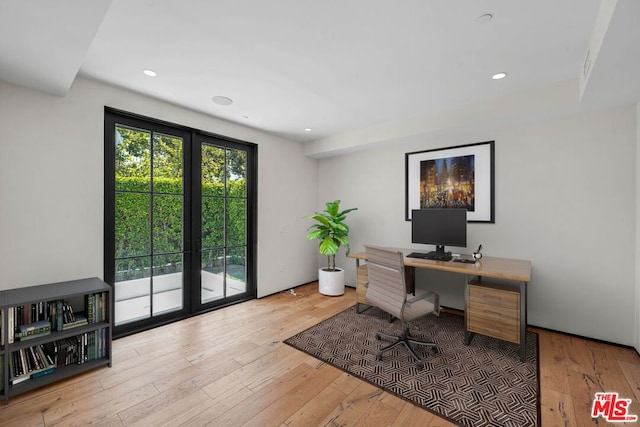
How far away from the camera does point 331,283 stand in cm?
441

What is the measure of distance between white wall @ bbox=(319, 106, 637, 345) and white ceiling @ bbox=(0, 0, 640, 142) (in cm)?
45

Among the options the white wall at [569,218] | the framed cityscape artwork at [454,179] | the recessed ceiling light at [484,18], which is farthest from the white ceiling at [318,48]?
the framed cityscape artwork at [454,179]

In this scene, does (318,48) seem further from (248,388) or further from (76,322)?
(76,322)

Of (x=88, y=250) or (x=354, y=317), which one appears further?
(x=354, y=317)

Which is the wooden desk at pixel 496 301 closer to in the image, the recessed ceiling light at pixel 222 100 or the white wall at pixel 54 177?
the recessed ceiling light at pixel 222 100

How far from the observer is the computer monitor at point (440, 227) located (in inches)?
126

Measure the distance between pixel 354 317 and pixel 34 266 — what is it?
10.7ft

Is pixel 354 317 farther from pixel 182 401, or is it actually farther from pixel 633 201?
pixel 633 201

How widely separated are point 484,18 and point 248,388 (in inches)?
122

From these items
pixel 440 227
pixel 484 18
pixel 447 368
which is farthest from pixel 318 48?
pixel 447 368

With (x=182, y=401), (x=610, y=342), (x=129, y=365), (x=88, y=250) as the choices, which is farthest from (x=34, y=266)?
(x=610, y=342)

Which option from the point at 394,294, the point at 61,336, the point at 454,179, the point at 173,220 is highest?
the point at 454,179

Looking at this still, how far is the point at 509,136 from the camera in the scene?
11.0 ft

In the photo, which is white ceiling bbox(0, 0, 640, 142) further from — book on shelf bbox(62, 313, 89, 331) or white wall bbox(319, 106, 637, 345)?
book on shelf bbox(62, 313, 89, 331)
